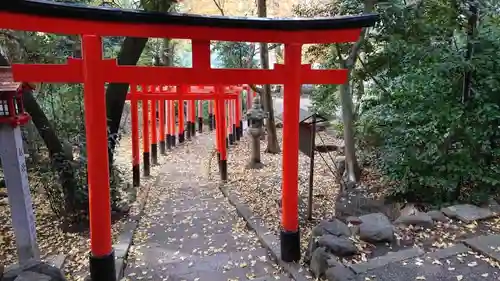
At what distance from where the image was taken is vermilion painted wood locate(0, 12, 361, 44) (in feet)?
9.91

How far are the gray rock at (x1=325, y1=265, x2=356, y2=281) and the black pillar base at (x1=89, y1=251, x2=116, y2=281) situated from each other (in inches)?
79.9

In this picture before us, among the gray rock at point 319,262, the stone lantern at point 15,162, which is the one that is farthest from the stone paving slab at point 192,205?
the gray rock at point 319,262

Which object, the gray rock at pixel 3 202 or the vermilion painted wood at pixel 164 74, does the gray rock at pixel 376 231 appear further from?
the gray rock at pixel 3 202

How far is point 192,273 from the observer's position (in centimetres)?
394

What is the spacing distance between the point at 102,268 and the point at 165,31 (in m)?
2.29

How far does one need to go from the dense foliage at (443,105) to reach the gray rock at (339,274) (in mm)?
2451

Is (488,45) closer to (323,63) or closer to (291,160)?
(291,160)

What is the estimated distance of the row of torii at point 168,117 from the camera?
8.88 metres

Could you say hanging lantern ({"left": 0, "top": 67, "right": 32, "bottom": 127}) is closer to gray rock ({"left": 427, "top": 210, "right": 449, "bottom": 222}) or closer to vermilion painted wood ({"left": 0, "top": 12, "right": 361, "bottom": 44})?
vermilion painted wood ({"left": 0, "top": 12, "right": 361, "bottom": 44})

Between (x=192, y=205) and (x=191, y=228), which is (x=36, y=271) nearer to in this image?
(x=191, y=228)

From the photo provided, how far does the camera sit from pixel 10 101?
3656mm

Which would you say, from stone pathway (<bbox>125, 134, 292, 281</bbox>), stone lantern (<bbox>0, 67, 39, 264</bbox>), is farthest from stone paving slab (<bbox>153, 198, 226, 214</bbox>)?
stone lantern (<bbox>0, 67, 39, 264</bbox>)

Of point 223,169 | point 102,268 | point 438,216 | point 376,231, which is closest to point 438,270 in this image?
point 376,231

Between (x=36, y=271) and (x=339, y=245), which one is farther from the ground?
(x=36, y=271)
